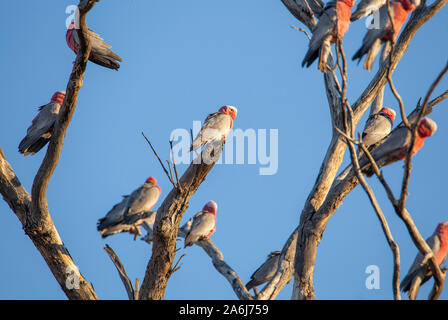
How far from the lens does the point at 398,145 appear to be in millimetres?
6305

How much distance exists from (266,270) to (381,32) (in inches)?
177

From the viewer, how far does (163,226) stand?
238 inches

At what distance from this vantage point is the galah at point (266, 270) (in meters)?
8.81

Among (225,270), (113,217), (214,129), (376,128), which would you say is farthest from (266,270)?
(376,128)

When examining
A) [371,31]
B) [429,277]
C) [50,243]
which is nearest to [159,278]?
[50,243]

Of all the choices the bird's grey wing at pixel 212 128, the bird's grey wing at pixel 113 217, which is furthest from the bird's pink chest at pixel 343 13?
the bird's grey wing at pixel 113 217

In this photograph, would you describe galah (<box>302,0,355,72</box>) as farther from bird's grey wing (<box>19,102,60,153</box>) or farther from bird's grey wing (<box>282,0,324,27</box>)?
bird's grey wing (<box>19,102,60,153</box>)

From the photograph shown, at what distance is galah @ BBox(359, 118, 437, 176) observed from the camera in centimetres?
627

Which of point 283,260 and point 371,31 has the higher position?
point 371,31

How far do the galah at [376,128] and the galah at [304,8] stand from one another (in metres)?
1.97

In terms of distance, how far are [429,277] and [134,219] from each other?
4954 mm

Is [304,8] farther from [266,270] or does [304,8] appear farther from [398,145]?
[266,270]
